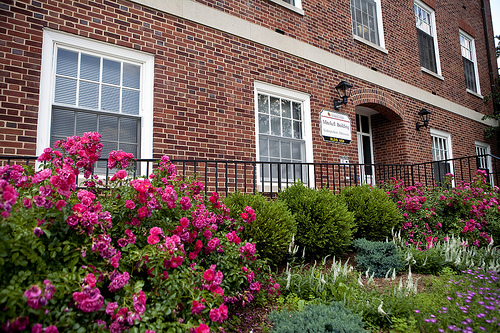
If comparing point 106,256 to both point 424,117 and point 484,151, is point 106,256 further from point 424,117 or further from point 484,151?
point 484,151

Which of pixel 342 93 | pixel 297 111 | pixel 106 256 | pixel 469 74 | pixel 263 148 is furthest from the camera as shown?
pixel 469 74

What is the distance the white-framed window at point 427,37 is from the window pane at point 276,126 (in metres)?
6.22

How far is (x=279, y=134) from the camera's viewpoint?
657 centimetres

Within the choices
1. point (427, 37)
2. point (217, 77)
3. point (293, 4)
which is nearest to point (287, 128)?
point (217, 77)

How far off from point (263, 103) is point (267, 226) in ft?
11.1

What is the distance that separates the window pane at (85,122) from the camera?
457 cm

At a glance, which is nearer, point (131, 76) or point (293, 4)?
point (131, 76)

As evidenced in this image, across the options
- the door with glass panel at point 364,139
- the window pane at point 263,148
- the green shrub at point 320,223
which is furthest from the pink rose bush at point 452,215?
the door with glass panel at point 364,139

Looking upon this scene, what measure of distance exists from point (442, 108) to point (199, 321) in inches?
422

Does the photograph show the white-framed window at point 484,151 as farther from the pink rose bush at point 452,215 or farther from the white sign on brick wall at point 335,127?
the white sign on brick wall at point 335,127

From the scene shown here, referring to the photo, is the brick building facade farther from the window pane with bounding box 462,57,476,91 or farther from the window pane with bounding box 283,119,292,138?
the window pane with bounding box 462,57,476,91

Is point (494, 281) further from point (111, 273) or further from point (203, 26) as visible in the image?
point (203, 26)

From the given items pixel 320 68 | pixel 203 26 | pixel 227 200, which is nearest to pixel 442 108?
pixel 320 68

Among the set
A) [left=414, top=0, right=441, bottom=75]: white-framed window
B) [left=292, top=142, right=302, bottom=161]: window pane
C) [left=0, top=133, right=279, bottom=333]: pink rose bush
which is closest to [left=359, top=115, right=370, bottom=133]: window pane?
[left=414, top=0, right=441, bottom=75]: white-framed window
